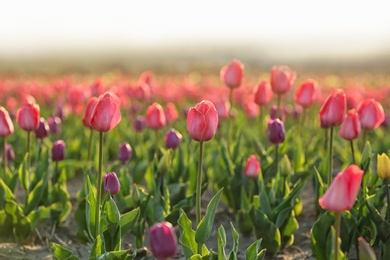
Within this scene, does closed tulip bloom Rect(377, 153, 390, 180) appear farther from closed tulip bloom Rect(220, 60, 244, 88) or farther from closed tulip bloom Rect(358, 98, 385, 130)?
closed tulip bloom Rect(220, 60, 244, 88)

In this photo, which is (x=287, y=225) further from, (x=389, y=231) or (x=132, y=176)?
(x=132, y=176)

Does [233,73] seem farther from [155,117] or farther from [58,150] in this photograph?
[58,150]

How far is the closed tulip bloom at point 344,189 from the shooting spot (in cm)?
221

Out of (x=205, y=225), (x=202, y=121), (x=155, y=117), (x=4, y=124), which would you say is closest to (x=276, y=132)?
(x=155, y=117)

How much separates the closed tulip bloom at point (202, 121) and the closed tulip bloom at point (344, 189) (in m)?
0.89

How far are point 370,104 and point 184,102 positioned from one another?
7.11 m

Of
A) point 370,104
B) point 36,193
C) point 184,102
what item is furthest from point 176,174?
point 184,102

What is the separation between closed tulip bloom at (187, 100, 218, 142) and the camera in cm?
305

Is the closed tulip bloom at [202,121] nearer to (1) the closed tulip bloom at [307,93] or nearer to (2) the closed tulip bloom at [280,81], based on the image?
(1) the closed tulip bloom at [307,93]

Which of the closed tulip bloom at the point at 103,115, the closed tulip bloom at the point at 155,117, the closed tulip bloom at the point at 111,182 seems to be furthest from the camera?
the closed tulip bloom at the point at 155,117

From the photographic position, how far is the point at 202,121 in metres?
3.05

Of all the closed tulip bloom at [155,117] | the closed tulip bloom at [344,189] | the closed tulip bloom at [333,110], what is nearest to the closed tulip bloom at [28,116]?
the closed tulip bloom at [155,117]

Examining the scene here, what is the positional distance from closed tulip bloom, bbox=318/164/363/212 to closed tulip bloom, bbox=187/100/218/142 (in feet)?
2.92

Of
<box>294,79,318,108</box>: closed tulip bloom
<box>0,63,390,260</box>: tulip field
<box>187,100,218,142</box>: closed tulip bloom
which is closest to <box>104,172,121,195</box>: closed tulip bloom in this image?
→ <box>0,63,390,260</box>: tulip field
